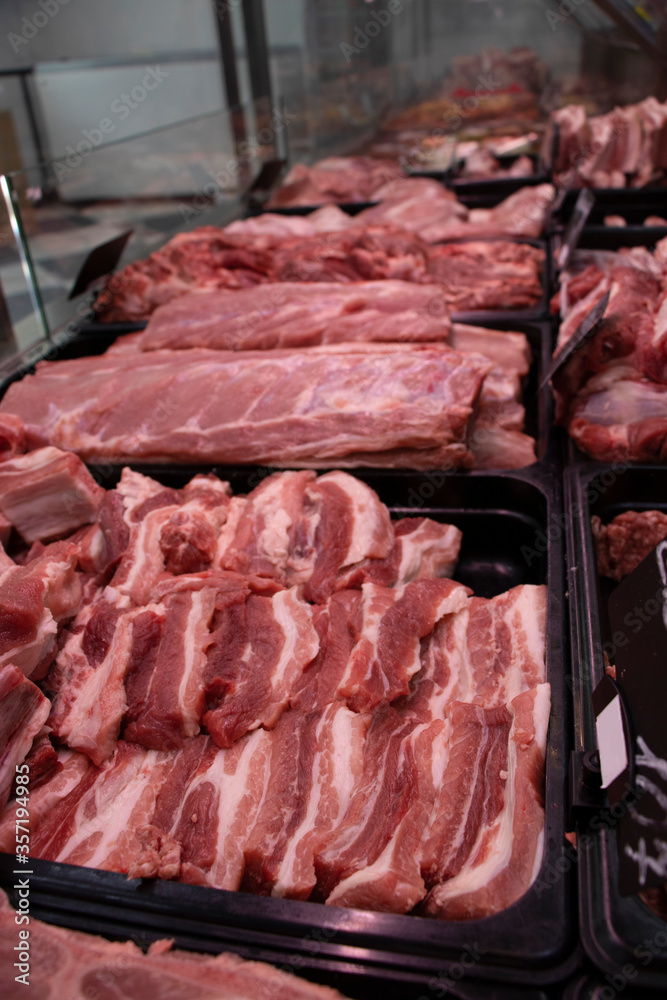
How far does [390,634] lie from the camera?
77.5 inches

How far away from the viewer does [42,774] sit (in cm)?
181

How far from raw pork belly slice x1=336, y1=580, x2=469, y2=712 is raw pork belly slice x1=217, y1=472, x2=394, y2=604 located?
0.20 m

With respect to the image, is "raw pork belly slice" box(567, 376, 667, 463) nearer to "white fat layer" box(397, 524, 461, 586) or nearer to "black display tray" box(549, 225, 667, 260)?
"white fat layer" box(397, 524, 461, 586)

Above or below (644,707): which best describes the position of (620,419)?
below

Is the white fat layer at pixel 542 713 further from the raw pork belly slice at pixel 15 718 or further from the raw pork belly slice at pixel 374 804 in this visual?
the raw pork belly slice at pixel 15 718

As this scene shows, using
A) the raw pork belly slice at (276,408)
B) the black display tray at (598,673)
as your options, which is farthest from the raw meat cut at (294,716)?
the raw pork belly slice at (276,408)

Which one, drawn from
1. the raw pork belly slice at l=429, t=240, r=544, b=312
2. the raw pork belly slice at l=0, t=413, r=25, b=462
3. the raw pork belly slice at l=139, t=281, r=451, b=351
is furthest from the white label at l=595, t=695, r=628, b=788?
the raw pork belly slice at l=429, t=240, r=544, b=312

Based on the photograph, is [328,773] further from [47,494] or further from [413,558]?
[47,494]

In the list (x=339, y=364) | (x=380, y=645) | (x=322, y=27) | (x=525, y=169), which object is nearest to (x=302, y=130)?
(x=322, y=27)

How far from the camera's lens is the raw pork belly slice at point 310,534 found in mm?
2328

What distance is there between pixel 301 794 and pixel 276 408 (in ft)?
5.29

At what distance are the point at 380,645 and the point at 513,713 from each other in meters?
0.40

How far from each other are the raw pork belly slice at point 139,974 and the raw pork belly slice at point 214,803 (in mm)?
179

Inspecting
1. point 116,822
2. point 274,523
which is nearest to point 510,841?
point 116,822
